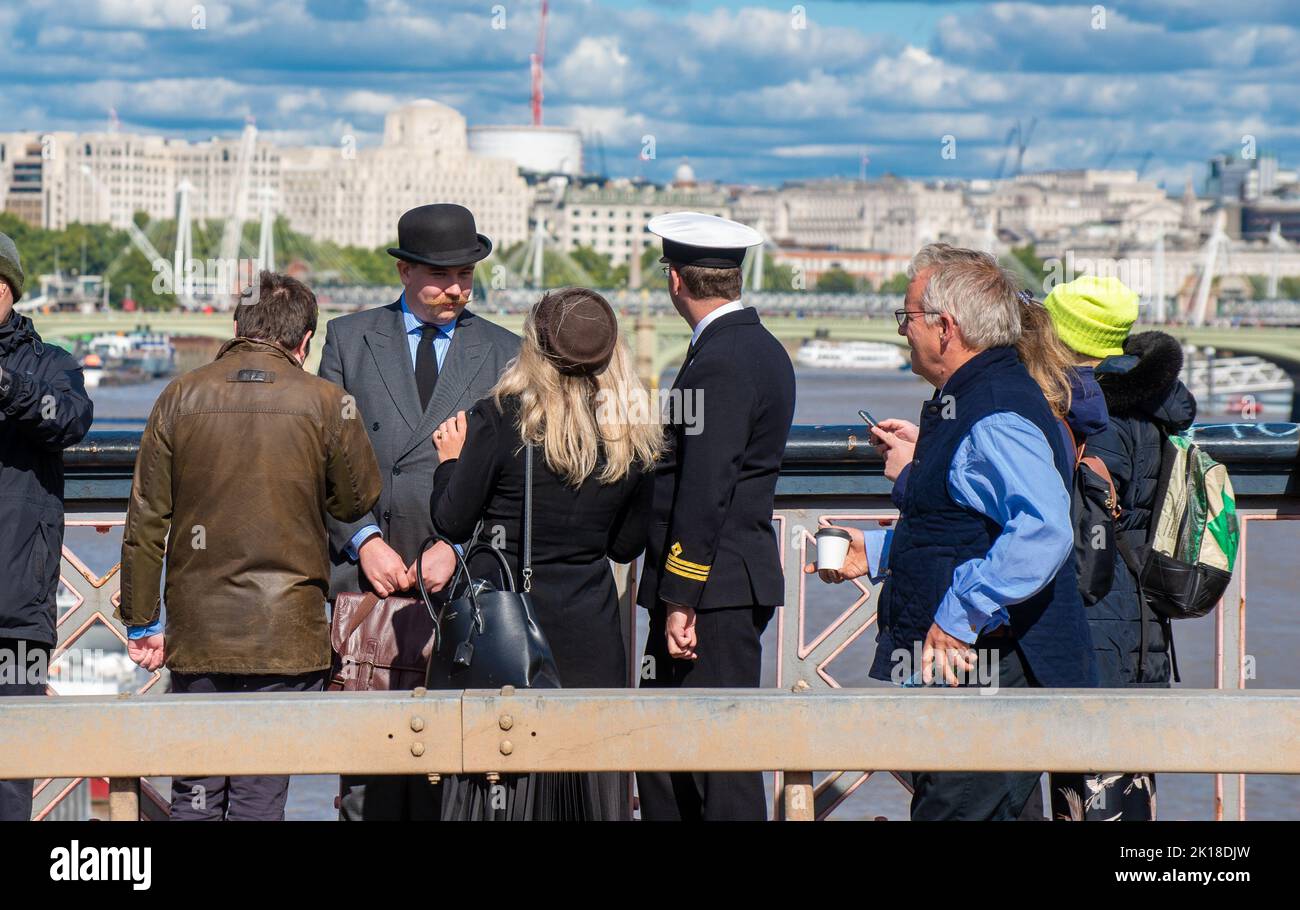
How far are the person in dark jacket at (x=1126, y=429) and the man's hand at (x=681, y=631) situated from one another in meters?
0.69

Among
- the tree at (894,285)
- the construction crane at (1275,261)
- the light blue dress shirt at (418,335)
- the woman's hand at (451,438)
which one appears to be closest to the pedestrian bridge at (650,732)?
the woman's hand at (451,438)

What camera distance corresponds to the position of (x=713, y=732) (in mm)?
2223

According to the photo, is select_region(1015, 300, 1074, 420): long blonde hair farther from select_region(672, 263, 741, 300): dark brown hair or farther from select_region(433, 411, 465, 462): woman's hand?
select_region(433, 411, 465, 462): woman's hand

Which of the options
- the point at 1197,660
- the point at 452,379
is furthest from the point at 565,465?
the point at 1197,660

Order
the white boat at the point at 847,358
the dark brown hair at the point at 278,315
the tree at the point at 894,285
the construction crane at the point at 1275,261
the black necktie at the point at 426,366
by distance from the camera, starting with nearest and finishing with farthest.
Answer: the dark brown hair at the point at 278,315
the black necktie at the point at 426,366
the white boat at the point at 847,358
the tree at the point at 894,285
the construction crane at the point at 1275,261

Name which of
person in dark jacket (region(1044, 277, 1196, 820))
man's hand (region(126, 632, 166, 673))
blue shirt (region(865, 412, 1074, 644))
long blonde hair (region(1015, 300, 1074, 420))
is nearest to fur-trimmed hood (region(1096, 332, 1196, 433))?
person in dark jacket (region(1044, 277, 1196, 820))

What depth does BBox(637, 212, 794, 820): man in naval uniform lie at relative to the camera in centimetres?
320

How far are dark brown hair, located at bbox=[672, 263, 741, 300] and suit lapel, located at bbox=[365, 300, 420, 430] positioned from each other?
59 cm

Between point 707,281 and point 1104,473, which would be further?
point 707,281

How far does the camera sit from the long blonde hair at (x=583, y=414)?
123 inches

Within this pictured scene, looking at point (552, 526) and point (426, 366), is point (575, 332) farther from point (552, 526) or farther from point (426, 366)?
point (426, 366)

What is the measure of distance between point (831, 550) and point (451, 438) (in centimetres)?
67

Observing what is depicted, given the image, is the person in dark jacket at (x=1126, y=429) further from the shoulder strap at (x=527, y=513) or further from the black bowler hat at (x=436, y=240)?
the black bowler hat at (x=436, y=240)
